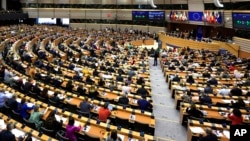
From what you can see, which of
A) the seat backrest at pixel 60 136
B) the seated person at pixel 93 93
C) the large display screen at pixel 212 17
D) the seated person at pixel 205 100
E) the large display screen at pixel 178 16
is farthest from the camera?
the large display screen at pixel 178 16

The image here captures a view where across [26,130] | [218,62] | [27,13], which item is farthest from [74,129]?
[27,13]

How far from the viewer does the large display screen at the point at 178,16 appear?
34.2 meters

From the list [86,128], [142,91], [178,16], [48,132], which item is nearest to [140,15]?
[178,16]

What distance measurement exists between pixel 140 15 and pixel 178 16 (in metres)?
8.70

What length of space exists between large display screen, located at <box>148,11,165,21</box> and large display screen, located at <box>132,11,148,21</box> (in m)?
0.71

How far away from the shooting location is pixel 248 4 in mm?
22328

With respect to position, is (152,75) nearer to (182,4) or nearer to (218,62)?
(218,62)

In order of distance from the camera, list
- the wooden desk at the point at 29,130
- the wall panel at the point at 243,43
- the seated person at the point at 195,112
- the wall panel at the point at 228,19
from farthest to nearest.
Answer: the wall panel at the point at 228,19
the wall panel at the point at 243,43
the seated person at the point at 195,112
the wooden desk at the point at 29,130

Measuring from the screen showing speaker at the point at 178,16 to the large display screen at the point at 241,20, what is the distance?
1006cm

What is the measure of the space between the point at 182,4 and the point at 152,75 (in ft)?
64.0

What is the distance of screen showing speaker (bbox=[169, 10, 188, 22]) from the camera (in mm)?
34216

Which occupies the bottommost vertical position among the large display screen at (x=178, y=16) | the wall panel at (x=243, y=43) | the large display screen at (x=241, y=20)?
the wall panel at (x=243, y=43)

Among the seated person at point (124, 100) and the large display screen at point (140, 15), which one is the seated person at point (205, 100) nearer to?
the seated person at point (124, 100)

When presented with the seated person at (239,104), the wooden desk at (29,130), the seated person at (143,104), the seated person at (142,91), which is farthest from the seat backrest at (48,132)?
the seated person at (239,104)
